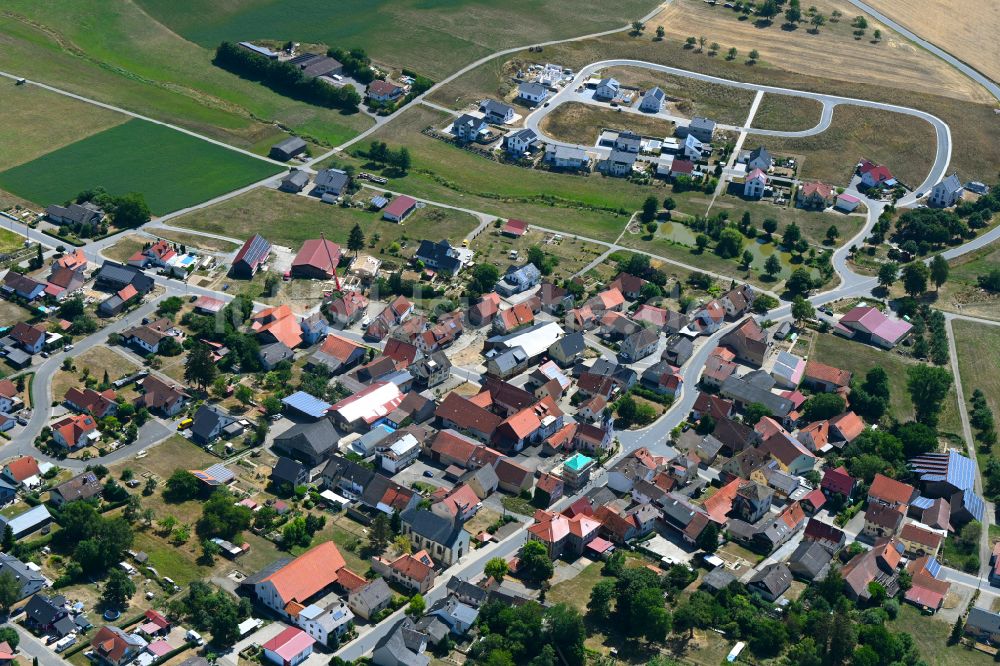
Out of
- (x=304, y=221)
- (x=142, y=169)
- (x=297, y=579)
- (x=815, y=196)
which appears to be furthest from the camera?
(x=815, y=196)

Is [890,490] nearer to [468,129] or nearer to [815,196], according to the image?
[815,196]

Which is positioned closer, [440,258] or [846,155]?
[440,258]

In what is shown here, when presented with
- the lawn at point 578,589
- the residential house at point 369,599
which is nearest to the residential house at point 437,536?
Answer: the residential house at point 369,599

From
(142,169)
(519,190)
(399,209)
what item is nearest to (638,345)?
(399,209)

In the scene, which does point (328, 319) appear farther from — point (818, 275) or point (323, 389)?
point (818, 275)

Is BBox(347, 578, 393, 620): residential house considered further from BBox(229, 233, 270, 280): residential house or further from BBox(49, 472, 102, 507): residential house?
BBox(229, 233, 270, 280): residential house

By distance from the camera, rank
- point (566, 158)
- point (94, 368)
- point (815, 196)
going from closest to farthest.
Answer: point (94, 368)
point (815, 196)
point (566, 158)

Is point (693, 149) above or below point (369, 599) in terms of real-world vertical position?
above

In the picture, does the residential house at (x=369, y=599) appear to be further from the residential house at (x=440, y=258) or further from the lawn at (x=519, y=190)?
the lawn at (x=519, y=190)
